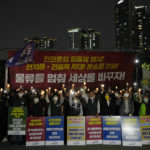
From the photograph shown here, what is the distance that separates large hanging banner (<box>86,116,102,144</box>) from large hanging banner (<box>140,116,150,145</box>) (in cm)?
160

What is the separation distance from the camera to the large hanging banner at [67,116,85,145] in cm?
762

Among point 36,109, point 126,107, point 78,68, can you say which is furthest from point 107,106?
point 78,68

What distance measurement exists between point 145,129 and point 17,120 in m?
4.92

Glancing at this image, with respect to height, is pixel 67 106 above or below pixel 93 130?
above

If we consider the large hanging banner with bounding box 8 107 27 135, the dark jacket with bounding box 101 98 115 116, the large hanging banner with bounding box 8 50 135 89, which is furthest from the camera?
the large hanging banner with bounding box 8 50 135 89

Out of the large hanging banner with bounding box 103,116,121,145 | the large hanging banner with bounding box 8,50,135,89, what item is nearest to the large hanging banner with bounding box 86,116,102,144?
the large hanging banner with bounding box 103,116,121,145

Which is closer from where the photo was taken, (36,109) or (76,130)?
(76,130)

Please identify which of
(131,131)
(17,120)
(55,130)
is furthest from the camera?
(17,120)

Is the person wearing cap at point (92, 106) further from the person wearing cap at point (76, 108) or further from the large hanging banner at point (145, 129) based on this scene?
the large hanging banner at point (145, 129)

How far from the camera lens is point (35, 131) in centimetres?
768

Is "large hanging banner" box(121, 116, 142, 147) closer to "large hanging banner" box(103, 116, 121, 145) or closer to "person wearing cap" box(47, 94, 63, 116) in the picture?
"large hanging banner" box(103, 116, 121, 145)

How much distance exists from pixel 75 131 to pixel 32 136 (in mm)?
1614

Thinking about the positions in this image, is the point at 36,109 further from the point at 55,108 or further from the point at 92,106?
the point at 92,106

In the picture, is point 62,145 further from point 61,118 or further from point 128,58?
point 128,58
